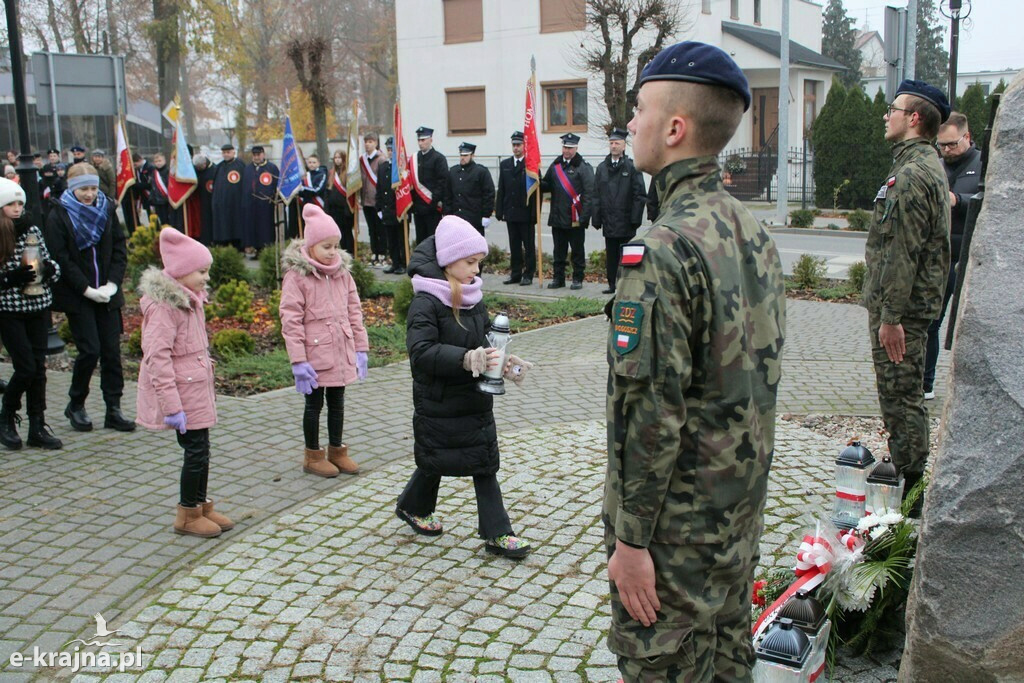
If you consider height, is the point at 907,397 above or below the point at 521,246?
below

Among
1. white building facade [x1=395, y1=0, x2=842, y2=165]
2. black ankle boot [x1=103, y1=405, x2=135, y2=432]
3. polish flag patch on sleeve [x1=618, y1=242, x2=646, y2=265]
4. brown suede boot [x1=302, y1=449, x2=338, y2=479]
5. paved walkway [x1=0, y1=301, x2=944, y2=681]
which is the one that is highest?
white building facade [x1=395, y1=0, x2=842, y2=165]

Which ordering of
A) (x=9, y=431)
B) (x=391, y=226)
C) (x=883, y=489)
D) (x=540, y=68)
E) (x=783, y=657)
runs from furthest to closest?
(x=540, y=68)
(x=391, y=226)
(x=9, y=431)
(x=883, y=489)
(x=783, y=657)

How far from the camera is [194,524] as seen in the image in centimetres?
546

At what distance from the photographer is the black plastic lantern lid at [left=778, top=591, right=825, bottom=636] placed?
3494mm

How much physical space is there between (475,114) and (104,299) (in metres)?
31.9

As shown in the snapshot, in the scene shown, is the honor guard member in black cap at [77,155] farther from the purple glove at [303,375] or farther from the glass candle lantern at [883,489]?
the glass candle lantern at [883,489]

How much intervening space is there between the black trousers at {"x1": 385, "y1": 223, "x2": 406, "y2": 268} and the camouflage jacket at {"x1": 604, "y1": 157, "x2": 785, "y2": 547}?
13894 mm

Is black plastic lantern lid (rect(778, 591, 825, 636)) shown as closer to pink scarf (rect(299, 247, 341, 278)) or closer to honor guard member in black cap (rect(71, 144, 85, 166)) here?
pink scarf (rect(299, 247, 341, 278))

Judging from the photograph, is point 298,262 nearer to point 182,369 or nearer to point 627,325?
point 182,369

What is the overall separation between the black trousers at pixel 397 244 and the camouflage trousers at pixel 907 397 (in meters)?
11.8

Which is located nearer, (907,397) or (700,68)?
(700,68)

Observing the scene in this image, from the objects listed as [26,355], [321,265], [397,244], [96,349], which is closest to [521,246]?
[397,244]

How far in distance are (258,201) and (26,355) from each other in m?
11.5

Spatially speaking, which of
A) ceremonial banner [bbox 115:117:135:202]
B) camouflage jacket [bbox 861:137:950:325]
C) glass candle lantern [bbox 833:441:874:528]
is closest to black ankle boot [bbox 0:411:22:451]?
glass candle lantern [bbox 833:441:874:528]
